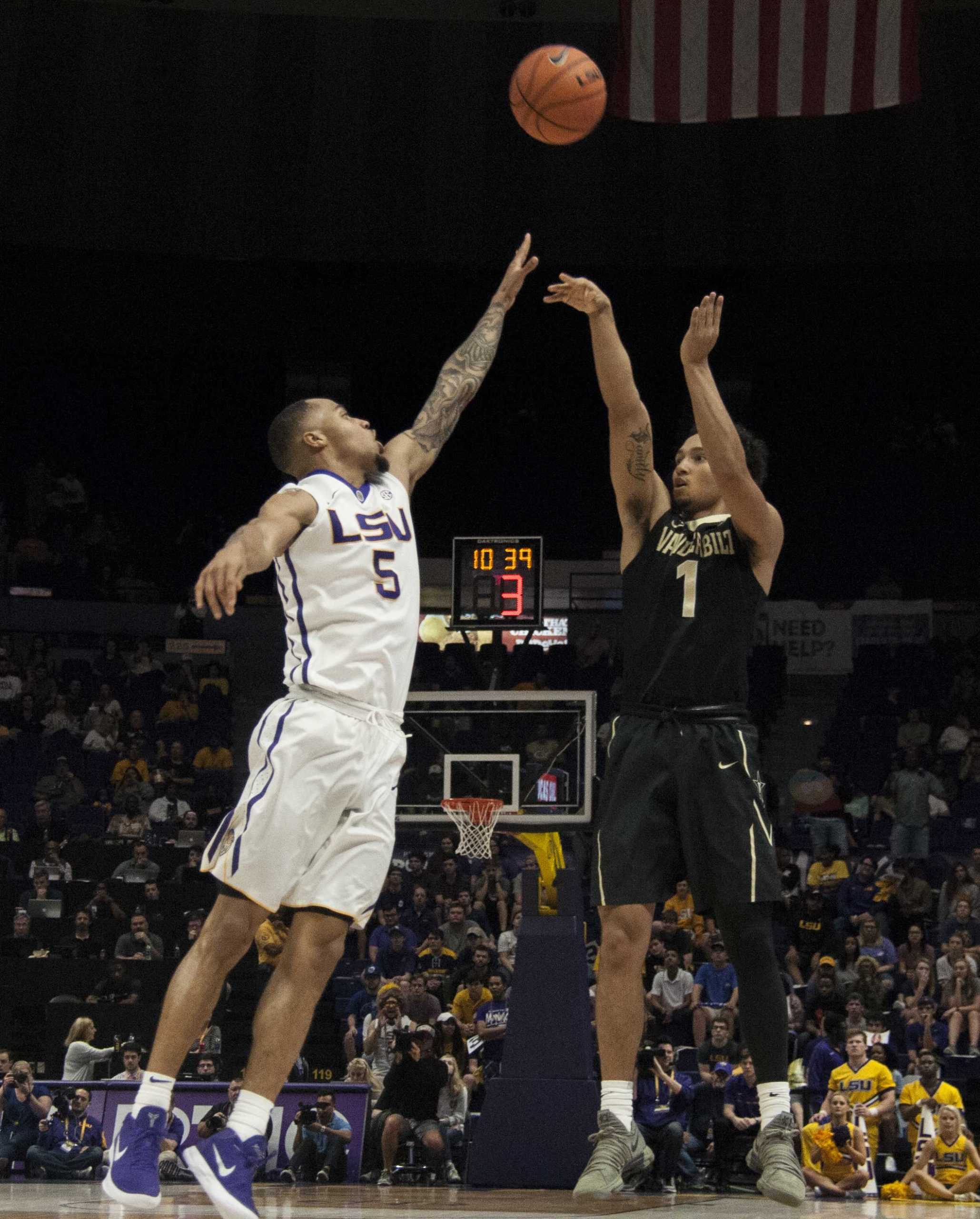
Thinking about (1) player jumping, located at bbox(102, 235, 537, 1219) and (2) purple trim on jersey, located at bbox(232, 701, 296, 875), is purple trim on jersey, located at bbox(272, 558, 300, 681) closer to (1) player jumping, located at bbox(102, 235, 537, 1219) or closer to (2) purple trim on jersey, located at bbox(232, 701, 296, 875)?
(1) player jumping, located at bbox(102, 235, 537, 1219)

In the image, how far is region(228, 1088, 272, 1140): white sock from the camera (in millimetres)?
4379

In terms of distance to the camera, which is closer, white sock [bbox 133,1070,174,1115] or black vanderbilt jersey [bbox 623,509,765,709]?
white sock [bbox 133,1070,174,1115]

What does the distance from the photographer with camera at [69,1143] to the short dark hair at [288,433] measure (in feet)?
26.9

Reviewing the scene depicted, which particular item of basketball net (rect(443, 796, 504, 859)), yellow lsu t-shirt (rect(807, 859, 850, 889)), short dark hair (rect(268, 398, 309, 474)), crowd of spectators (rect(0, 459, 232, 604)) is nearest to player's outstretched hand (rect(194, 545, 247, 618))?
short dark hair (rect(268, 398, 309, 474))

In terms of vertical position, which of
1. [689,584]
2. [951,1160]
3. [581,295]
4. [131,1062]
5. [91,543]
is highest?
[91,543]

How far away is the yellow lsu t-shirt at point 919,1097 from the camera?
11977 millimetres

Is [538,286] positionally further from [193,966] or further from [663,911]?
[193,966]

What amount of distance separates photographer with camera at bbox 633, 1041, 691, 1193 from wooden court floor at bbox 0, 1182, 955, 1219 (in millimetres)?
5703

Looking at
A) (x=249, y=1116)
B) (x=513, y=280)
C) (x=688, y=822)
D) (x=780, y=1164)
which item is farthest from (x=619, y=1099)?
(x=513, y=280)

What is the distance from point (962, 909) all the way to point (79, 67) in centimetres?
1380

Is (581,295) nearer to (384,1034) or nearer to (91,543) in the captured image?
(384,1034)

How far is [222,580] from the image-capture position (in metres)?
4.25

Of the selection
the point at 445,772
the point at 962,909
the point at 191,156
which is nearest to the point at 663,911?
the point at 962,909

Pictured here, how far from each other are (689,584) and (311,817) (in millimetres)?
1671
